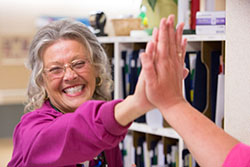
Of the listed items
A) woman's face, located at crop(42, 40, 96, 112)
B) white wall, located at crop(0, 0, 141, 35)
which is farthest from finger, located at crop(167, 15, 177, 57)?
white wall, located at crop(0, 0, 141, 35)

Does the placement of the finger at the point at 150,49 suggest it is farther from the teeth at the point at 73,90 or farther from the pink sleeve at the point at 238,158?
the teeth at the point at 73,90

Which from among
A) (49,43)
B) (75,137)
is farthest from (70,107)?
(75,137)

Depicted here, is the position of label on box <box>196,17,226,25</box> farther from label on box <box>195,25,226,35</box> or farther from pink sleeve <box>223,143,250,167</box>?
pink sleeve <box>223,143,250,167</box>

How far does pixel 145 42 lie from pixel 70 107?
1212mm

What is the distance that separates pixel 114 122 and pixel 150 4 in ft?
5.28

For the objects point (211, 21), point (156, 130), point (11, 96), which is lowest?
point (11, 96)

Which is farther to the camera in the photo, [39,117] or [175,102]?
[39,117]

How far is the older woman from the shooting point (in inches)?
39.6

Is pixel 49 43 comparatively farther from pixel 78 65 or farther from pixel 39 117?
pixel 39 117

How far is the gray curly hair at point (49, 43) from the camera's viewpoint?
1516 millimetres

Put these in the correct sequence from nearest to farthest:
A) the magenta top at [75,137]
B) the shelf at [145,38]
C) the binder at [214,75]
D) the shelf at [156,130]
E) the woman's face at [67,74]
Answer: the magenta top at [75,137]
the woman's face at [67,74]
the shelf at [145,38]
the binder at [214,75]
the shelf at [156,130]

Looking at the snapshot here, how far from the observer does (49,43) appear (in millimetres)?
1500

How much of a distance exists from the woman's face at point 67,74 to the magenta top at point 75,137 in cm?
33

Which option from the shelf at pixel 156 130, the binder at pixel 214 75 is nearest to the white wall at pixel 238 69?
the binder at pixel 214 75
